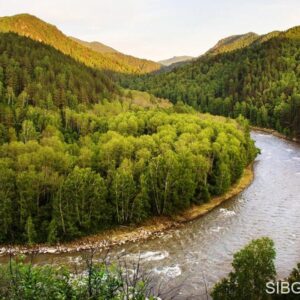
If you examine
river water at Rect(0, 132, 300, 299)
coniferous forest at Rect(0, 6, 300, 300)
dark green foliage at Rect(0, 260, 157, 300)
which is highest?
dark green foliage at Rect(0, 260, 157, 300)

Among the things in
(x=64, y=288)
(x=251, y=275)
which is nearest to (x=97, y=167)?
(x=251, y=275)

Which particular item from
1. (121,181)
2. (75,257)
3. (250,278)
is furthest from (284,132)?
(250,278)

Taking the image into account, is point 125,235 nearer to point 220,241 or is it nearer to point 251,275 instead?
point 220,241

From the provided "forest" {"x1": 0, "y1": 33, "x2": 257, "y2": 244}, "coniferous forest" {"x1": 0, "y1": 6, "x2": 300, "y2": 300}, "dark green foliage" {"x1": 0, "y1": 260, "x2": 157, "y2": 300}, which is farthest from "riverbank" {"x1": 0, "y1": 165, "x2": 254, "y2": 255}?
"dark green foliage" {"x1": 0, "y1": 260, "x2": 157, "y2": 300}

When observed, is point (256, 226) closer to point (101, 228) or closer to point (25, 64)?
point (101, 228)

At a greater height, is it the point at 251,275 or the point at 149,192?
the point at 251,275

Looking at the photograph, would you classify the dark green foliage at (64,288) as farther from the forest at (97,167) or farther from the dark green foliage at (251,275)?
the forest at (97,167)

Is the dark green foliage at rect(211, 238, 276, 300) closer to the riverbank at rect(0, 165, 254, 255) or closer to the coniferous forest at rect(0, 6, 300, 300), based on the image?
the coniferous forest at rect(0, 6, 300, 300)
